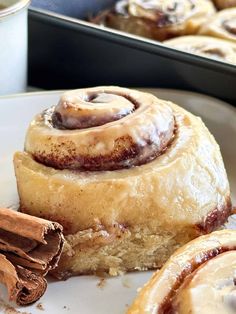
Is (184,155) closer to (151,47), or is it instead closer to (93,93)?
(93,93)

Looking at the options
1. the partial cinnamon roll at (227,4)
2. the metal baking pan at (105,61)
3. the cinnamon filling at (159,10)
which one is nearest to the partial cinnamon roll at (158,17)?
the cinnamon filling at (159,10)

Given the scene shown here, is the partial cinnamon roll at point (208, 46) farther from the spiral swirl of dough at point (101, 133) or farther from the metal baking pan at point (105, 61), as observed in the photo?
the spiral swirl of dough at point (101, 133)

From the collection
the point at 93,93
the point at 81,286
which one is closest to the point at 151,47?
the point at 93,93

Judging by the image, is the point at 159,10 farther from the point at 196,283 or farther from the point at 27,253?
the point at 196,283

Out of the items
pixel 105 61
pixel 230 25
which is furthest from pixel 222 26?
pixel 105 61

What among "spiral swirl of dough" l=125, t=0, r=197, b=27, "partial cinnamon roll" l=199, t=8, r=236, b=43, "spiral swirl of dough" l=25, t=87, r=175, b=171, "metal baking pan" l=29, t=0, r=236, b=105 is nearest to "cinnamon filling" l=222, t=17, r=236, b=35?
"partial cinnamon roll" l=199, t=8, r=236, b=43

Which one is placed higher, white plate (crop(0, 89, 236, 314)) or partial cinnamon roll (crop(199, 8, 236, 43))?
partial cinnamon roll (crop(199, 8, 236, 43))

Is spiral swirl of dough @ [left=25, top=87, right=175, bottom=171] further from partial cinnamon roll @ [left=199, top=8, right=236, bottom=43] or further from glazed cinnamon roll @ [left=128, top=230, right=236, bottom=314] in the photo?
partial cinnamon roll @ [left=199, top=8, right=236, bottom=43]
